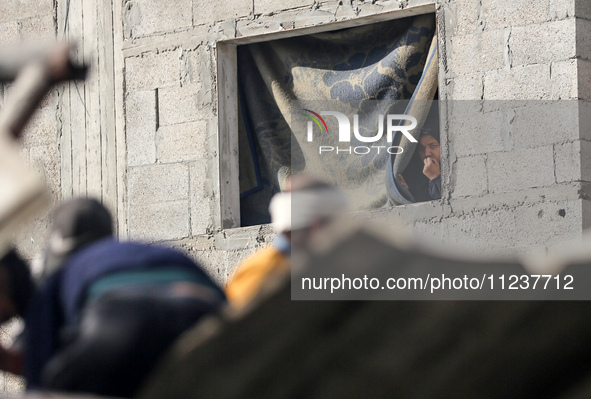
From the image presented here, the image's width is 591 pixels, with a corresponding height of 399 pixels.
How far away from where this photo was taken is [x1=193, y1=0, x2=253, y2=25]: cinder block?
727 cm

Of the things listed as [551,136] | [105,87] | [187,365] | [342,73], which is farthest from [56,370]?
[105,87]

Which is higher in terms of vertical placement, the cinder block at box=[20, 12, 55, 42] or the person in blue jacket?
the cinder block at box=[20, 12, 55, 42]

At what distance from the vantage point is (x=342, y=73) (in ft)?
22.9

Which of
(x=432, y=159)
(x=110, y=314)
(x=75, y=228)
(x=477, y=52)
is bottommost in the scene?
(x=110, y=314)

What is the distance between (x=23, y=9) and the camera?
8.13 m

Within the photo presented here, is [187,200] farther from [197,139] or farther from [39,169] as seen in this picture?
[39,169]

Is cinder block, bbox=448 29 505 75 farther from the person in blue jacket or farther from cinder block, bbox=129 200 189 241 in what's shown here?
cinder block, bbox=129 200 189 241

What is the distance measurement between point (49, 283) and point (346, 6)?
4.80m

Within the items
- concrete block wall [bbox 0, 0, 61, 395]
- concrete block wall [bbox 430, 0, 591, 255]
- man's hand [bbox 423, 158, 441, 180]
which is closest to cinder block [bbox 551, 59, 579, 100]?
concrete block wall [bbox 430, 0, 591, 255]

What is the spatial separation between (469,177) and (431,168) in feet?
1.03

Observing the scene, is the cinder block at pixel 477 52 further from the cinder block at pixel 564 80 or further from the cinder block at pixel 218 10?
the cinder block at pixel 218 10

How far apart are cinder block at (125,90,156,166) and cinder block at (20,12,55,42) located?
3.09 feet

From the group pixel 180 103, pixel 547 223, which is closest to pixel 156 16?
pixel 180 103

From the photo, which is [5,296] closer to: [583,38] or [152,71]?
[583,38]
